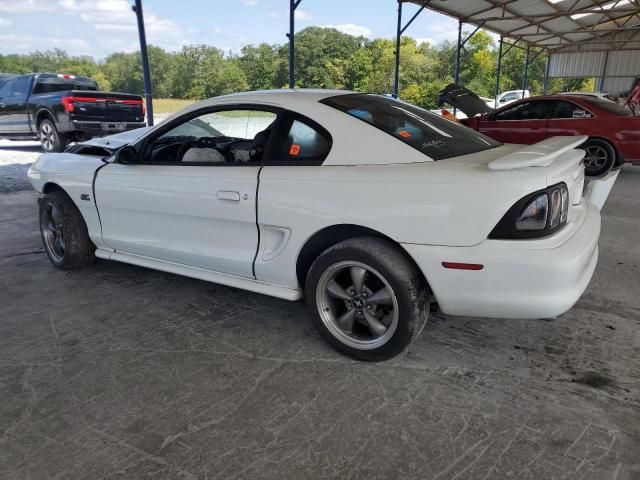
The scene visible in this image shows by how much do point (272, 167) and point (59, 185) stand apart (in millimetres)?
2179

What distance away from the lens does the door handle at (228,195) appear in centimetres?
287

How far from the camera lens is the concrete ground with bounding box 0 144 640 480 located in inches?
76.9

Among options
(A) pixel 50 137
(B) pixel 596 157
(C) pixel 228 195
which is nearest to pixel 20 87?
(A) pixel 50 137

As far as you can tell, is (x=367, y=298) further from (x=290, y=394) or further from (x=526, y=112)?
(x=526, y=112)

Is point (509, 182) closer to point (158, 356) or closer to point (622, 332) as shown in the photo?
point (622, 332)

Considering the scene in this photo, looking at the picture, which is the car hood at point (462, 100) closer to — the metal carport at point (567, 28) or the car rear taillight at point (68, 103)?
the metal carport at point (567, 28)

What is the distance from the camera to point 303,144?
2.80 meters

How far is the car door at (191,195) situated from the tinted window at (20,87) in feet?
31.7

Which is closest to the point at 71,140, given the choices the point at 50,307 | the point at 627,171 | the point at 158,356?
the point at 50,307

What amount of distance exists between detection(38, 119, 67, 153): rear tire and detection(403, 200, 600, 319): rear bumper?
405 inches

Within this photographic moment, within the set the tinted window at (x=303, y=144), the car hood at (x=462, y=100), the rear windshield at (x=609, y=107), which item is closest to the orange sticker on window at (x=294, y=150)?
the tinted window at (x=303, y=144)

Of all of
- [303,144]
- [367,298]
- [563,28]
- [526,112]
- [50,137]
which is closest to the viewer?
[367,298]

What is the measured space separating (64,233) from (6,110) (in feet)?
32.0

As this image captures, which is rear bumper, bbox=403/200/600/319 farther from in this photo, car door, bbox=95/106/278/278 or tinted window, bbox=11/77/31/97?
tinted window, bbox=11/77/31/97
